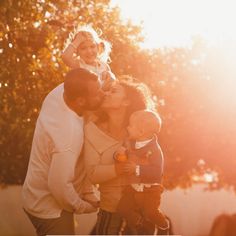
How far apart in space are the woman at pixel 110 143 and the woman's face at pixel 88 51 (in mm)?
612

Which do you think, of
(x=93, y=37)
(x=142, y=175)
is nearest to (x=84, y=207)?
(x=142, y=175)

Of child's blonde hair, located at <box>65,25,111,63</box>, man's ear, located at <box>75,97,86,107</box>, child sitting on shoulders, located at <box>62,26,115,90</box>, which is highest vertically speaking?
child's blonde hair, located at <box>65,25,111,63</box>

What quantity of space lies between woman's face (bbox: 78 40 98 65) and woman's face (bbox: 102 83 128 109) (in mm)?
650

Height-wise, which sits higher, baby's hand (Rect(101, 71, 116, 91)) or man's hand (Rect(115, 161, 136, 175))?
baby's hand (Rect(101, 71, 116, 91))

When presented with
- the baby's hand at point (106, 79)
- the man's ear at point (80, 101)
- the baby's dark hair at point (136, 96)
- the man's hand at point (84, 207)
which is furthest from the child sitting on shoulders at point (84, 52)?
the man's hand at point (84, 207)

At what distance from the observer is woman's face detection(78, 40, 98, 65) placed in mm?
6488

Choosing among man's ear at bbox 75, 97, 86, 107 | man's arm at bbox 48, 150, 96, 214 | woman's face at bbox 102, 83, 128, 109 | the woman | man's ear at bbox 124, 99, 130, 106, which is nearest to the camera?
man's arm at bbox 48, 150, 96, 214

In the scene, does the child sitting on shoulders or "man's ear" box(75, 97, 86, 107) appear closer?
"man's ear" box(75, 97, 86, 107)

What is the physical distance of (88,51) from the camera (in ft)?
21.3

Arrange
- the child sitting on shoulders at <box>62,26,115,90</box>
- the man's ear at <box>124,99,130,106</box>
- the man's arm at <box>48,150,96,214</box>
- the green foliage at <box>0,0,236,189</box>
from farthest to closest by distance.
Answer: the green foliage at <box>0,0,236,189</box> < the child sitting on shoulders at <box>62,26,115,90</box> < the man's ear at <box>124,99,130,106</box> < the man's arm at <box>48,150,96,214</box>

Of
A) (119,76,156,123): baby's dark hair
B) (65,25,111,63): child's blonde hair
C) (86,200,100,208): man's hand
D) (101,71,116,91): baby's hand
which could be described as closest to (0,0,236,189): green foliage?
(65,25,111,63): child's blonde hair

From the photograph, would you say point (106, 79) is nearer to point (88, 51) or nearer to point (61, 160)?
point (88, 51)

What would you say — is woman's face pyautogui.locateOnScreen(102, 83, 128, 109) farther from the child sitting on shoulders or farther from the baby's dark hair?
the child sitting on shoulders

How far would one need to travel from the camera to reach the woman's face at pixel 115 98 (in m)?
5.83
